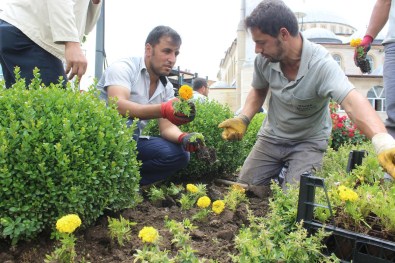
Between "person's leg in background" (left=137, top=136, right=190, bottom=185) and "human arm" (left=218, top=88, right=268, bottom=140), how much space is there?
1.24 feet

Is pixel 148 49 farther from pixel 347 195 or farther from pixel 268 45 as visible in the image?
pixel 347 195

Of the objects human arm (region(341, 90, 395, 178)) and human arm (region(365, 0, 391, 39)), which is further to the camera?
human arm (region(365, 0, 391, 39))

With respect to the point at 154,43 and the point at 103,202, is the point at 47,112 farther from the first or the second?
the point at 154,43

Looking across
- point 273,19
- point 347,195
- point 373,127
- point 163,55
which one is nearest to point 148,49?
point 163,55

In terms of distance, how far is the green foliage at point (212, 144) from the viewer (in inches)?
157

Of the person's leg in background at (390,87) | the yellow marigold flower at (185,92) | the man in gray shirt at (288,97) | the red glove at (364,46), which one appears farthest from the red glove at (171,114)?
the red glove at (364,46)

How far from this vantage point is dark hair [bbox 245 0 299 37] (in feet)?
9.73

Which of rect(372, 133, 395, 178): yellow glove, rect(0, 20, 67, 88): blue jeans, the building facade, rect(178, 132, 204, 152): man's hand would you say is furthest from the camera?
the building facade

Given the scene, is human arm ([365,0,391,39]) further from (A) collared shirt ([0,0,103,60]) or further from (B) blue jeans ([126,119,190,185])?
(A) collared shirt ([0,0,103,60])

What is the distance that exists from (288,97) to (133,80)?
3.92 ft

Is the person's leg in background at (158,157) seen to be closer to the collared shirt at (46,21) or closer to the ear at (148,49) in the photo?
the ear at (148,49)

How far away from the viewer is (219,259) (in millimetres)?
1864

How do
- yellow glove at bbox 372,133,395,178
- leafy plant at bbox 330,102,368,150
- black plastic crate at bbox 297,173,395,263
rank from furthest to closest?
1. leafy plant at bbox 330,102,368,150
2. yellow glove at bbox 372,133,395,178
3. black plastic crate at bbox 297,173,395,263

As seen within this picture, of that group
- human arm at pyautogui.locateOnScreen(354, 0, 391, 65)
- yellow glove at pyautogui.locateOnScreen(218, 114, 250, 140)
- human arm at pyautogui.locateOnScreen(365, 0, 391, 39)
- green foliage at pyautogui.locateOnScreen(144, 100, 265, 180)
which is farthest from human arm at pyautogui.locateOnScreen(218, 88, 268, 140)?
human arm at pyautogui.locateOnScreen(365, 0, 391, 39)
